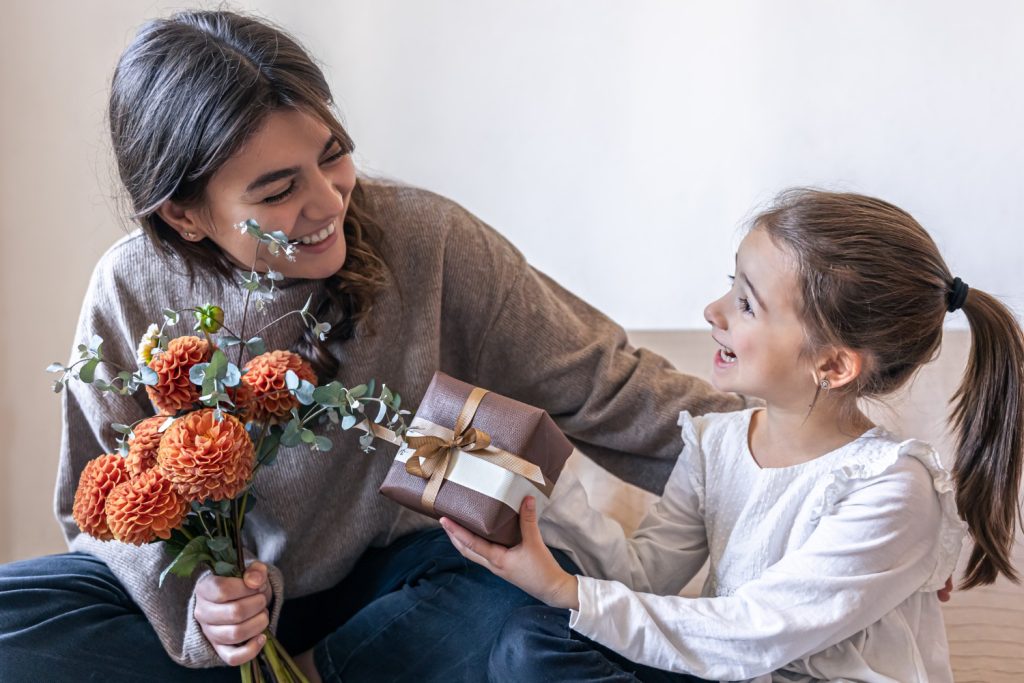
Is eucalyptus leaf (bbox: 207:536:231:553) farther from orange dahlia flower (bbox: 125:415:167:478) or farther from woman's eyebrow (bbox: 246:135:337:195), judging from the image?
woman's eyebrow (bbox: 246:135:337:195)

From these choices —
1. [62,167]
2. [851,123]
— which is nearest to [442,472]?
[851,123]

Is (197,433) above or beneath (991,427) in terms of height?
beneath

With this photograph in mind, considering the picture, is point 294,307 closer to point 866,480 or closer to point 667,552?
point 667,552

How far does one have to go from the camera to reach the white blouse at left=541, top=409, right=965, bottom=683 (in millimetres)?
1081

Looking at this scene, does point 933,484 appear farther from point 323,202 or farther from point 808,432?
point 323,202

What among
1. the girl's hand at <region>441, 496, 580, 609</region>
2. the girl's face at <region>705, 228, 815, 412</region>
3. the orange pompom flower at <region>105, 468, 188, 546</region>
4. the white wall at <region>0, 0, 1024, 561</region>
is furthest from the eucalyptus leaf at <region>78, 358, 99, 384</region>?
the white wall at <region>0, 0, 1024, 561</region>

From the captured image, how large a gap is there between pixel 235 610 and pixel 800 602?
62 centimetres

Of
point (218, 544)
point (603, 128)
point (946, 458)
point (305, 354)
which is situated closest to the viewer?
point (218, 544)

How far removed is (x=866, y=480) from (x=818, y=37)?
3.30 ft

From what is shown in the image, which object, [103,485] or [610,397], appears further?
[610,397]

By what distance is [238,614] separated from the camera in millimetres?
1117

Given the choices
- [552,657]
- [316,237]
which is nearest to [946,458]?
[552,657]

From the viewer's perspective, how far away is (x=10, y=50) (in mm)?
1957

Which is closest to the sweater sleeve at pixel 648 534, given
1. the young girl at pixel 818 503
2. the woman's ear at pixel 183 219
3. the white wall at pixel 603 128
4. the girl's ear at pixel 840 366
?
the young girl at pixel 818 503
